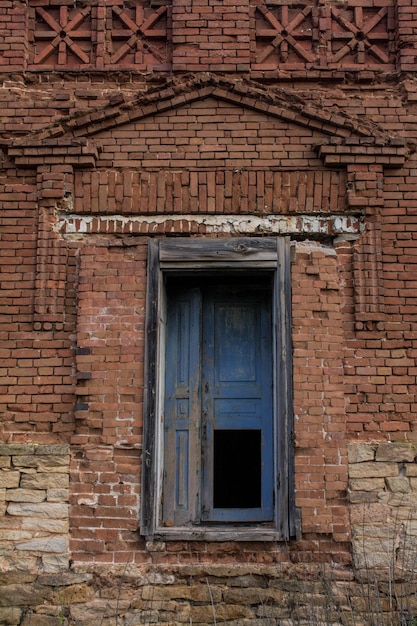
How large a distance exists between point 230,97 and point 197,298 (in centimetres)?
178

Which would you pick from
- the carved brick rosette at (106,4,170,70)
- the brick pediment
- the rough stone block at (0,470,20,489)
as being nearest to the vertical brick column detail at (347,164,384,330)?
the brick pediment

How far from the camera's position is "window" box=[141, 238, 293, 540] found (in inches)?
235

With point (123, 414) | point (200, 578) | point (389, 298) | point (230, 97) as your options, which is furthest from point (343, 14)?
point (200, 578)

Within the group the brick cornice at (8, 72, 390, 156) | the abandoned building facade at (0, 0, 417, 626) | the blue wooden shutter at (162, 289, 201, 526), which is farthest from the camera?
the brick cornice at (8, 72, 390, 156)

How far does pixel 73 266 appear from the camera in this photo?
6.28 metres

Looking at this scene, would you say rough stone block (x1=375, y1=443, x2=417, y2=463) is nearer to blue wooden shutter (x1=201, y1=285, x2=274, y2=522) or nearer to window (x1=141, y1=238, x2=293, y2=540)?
window (x1=141, y1=238, x2=293, y2=540)

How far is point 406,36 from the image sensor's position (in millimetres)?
6609

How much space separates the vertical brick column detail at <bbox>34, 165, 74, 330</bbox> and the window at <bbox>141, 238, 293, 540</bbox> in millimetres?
766

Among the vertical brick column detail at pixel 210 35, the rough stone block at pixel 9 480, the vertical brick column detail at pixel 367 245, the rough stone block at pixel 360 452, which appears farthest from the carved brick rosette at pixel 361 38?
the rough stone block at pixel 9 480

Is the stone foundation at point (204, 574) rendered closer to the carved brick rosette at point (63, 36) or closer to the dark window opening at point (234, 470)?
the dark window opening at point (234, 470)

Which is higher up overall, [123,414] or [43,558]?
[123,414]

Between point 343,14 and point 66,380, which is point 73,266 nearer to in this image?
point 66,380

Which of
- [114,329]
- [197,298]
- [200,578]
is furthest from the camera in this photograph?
[197,298]

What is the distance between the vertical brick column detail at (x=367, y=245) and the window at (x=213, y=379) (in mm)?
605
